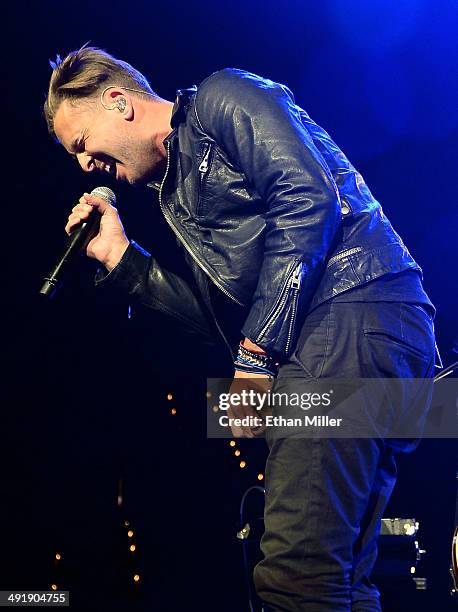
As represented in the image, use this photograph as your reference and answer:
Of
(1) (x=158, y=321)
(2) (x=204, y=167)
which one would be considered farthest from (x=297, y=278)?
(1) (x=158, y=321)

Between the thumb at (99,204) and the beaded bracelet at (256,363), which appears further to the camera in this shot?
the thumb at (99,204)

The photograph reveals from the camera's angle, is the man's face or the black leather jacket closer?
the black leather jacket

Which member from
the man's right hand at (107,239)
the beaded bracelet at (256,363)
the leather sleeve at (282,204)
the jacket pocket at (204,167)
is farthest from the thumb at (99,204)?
the beaded bracelet at (256,363)

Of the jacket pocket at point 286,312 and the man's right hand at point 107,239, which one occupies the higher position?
the man's right hand at point 107,239

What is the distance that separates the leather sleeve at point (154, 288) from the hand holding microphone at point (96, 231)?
0.12 ft

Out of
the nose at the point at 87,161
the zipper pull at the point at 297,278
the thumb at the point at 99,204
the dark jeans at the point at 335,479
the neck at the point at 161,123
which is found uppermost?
the neck at the point at 161,123

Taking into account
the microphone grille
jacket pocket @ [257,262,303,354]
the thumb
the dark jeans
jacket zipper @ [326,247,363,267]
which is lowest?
the dark jeans

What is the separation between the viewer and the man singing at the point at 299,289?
1.57 meters

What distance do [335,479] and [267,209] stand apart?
72cm

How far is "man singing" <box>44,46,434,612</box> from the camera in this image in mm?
1573

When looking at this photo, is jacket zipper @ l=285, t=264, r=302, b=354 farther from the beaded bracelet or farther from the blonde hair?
the blonde hair

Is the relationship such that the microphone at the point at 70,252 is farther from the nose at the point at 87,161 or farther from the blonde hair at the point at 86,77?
the blonde hair at the point at 86,77

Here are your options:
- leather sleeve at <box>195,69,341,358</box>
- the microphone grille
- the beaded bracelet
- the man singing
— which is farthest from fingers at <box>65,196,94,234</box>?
the beaded bracelet

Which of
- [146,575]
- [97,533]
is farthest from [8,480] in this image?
[146,575]
